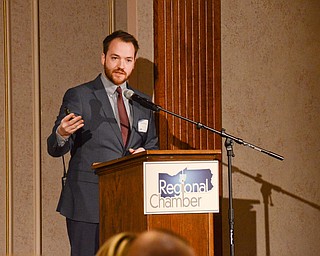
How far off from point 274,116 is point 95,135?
2.09 meters

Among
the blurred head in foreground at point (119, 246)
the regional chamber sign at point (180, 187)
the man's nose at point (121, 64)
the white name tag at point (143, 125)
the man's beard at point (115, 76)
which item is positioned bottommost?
the blurred head in foreground at point (119, 246)

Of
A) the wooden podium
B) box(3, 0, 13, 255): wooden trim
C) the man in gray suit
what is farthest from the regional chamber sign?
box(3, 0, 13, 255): wooden trim

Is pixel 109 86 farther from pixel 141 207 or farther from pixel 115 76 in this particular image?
pixel 141 207

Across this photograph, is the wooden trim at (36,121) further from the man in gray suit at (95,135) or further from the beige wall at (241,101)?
the man in gray suit at (95,135)

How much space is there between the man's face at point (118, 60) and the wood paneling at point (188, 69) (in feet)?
3.07

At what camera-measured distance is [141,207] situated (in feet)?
9.49

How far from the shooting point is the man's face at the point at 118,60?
12.2 feet

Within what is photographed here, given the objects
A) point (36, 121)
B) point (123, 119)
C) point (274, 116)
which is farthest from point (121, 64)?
point (274, 116)

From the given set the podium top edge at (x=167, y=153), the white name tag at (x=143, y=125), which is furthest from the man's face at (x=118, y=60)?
the podium top edge at (x=167, y=153)

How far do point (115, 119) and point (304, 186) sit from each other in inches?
89.8

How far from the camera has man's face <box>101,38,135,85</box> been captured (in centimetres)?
373

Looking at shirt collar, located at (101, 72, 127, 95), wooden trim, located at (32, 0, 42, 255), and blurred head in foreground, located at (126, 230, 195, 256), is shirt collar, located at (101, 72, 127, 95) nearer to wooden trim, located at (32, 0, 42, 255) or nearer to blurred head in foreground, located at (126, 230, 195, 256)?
wooden trim, located at (32, 0, 42, 255)

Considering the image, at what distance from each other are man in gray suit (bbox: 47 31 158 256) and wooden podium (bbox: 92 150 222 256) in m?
0.33

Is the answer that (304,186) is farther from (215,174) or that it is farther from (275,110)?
(215,174)
